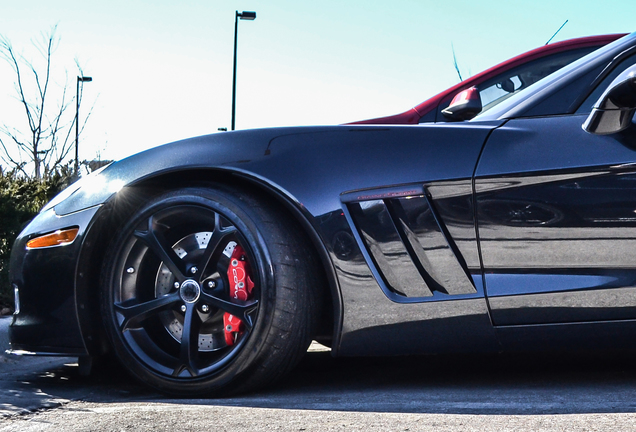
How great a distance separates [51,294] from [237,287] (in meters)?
0.72

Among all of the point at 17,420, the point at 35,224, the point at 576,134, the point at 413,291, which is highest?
the point at 576,134

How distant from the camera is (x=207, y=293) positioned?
7.85ft

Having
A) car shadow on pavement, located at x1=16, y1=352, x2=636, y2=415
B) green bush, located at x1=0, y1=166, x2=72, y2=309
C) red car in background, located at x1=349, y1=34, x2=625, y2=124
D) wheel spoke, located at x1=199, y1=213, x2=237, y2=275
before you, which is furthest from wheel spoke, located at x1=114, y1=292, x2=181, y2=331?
green bush, located at x1=0, y1=166, x2=72, y2=309

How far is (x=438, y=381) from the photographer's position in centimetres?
253

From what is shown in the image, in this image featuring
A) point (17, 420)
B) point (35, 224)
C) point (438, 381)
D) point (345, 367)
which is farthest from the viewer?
point (345, 367)

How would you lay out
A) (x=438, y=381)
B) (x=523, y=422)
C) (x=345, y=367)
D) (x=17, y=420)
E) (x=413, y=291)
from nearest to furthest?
(x=523, y=422), (x=17, y=420), (x=413, y=291), (x=438, y=381), (x=345, y=367)

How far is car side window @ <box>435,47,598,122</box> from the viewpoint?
467 cm

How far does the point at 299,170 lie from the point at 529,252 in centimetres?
77

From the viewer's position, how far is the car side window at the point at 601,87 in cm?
242

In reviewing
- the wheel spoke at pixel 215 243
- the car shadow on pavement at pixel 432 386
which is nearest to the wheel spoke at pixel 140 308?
the wheel spoke at pixel 215 243

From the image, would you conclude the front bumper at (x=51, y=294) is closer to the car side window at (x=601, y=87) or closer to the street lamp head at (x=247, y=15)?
the car side window at (x=601, y=87)

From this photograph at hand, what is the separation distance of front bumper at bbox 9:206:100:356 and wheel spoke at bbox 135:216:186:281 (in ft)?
0.75

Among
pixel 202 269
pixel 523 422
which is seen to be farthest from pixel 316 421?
pixel 202 269

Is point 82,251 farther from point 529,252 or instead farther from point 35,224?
point 529,252
